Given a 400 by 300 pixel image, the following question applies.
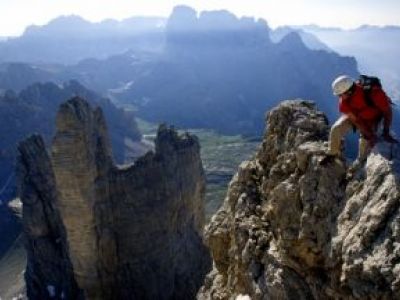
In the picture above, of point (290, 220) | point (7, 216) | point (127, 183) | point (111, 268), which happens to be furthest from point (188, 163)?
point (7, 216)

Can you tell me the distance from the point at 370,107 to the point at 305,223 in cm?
290

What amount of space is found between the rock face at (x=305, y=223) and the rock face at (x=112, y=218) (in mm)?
23918

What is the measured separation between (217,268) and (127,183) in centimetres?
3071

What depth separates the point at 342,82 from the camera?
14195 millimetres

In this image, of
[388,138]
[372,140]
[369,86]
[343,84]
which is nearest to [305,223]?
[372,140]

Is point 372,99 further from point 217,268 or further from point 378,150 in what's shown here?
point 217,268

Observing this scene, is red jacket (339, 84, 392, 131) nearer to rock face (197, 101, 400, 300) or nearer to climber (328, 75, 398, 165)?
climber (328, 75, 398, 165)

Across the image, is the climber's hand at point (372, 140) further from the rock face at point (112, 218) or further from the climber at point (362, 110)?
the rock face at point (112, 218)

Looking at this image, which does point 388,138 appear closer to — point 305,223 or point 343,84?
point 343,84

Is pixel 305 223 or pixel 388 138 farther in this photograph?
pixel 305 223

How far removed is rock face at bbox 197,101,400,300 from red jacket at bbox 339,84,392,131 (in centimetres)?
101

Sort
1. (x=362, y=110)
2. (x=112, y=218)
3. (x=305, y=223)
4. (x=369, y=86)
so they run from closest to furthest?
(x=369, y=86), (x=362, y=110), (x=305, y=223), (x=112, y=218)

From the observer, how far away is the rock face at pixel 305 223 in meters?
11.4

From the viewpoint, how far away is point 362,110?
1388cm
